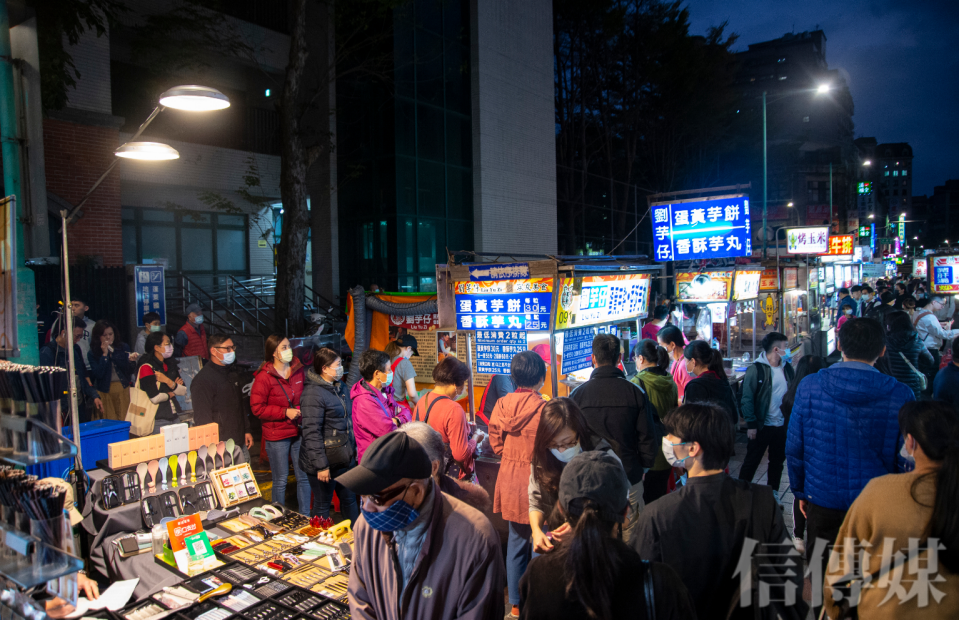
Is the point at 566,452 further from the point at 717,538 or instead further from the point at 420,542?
the point at 420,542

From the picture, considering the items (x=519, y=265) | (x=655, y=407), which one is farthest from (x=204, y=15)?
(x=655, y=407)

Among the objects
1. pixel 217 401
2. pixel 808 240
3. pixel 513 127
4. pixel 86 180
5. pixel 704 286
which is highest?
pixel 513 127

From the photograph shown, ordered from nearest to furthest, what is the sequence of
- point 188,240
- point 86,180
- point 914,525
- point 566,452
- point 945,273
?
1. point 914,525
2. point 566,452
3. point 86,180
4. point 945,273
5. point 188,240

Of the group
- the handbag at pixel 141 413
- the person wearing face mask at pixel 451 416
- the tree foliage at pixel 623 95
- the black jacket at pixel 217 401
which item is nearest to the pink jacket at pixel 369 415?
the person wearing face mask at pixel 451 416

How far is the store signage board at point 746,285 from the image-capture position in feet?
36.7

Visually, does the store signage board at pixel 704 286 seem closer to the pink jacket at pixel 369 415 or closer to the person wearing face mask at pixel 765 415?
the person wearing face mask at pixel 765 415

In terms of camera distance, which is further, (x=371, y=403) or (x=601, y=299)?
(x=601, y=299)

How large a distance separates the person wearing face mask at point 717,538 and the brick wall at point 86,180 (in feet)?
47.0

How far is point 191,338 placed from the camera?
37.2 feet

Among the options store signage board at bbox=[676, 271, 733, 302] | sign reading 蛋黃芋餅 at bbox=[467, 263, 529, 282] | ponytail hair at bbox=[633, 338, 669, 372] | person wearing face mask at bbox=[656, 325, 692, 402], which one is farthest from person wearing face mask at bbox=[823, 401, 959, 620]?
store signage board at bbox=[676, 271, 733, 302]

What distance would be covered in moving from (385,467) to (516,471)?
2.34 metres

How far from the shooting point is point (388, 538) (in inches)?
93.3

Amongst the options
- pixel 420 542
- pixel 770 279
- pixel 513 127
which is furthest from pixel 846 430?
pixel 513 127

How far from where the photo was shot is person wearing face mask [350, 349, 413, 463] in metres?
5.21
